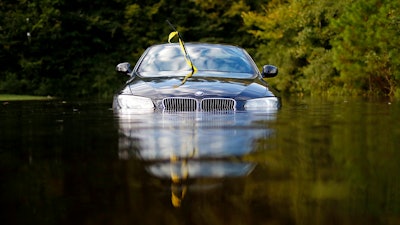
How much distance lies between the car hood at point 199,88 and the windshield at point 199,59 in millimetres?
819

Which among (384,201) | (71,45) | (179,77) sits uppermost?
(71,45)

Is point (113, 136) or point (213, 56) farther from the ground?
point (213, 56)

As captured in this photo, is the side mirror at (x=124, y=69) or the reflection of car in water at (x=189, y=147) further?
the side mirror at (x=124, y=69)

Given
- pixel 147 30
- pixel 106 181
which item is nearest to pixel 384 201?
pixel 106 181

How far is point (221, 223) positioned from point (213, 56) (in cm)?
746

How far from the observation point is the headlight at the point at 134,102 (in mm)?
6961

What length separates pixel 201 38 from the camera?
3747cm

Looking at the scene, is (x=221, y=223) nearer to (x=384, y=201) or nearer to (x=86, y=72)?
(x=384, y=201)

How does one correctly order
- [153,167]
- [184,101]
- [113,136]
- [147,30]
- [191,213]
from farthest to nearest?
[147,30]
[184,101]
[113,136]
[153,167]
[191,213]

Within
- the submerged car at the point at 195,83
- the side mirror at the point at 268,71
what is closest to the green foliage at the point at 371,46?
the side mirror at the point at 268,71

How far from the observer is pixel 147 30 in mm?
36750

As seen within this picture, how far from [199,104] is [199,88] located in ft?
0.86

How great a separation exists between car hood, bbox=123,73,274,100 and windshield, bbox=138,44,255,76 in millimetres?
819

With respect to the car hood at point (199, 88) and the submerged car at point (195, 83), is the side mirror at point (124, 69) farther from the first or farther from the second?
the car hood at point (199, 88)
